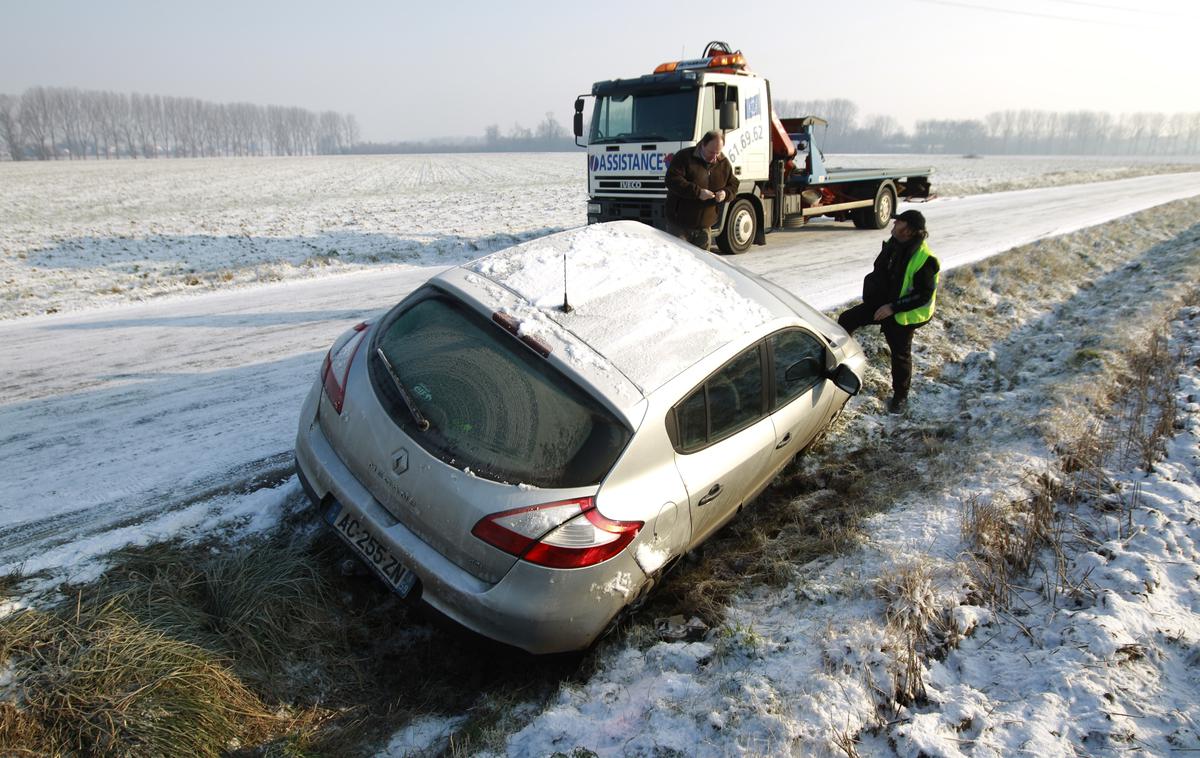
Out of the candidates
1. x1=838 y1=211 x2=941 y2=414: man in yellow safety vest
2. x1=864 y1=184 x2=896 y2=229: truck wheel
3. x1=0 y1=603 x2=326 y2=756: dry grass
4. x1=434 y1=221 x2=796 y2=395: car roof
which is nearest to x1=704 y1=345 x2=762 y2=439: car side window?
x1=434 y1=221 x2=796 y2=395: car roof

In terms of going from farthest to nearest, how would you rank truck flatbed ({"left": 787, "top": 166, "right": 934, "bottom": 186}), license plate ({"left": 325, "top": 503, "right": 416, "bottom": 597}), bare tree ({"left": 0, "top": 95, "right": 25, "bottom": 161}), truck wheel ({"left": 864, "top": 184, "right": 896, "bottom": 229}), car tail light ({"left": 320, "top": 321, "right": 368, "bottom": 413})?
bare tree ({"left": 0, "top": 95, "right": 25, "bottom": 161}) → truck wheel ({"left": 864, "top": 184, "right": 896, "bottom": 229}) → truck flatbed ({"left": 787, "top": 166, "right": 934, "bottom": 186}) → car tail light ({"left": 320, "top": 321, "right": 368, "bottom": 413}) → license plate ({"left": 325, "top": 503, "right": 416, "bottom": 597})

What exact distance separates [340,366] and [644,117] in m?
8.04

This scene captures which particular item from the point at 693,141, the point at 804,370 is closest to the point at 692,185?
the point at 804,370

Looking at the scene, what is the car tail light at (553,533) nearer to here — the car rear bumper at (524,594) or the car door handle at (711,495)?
the car rear bumper at (524,594)

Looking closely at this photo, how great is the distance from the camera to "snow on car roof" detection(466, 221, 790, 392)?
2.99m

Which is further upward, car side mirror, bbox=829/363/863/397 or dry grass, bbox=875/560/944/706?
car side mirror, bbox=829/363/863/397

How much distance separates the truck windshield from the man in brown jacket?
3255mm

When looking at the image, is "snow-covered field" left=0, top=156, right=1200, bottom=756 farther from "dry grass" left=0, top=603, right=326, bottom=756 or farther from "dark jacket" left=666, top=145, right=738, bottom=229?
"dark jacket" left=666, top=145, right=738, bottom=229

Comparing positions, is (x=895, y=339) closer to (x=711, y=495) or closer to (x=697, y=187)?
(x=697, y=187)

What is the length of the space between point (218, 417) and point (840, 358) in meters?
4.23

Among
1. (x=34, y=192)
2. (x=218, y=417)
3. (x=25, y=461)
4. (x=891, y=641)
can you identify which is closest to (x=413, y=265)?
(x=218, y=417)

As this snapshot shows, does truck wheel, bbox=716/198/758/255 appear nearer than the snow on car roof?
No

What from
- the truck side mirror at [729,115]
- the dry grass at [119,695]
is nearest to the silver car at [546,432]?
the dry grass at [119,695]

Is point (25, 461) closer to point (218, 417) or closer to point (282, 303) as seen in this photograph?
point (218, 417)
